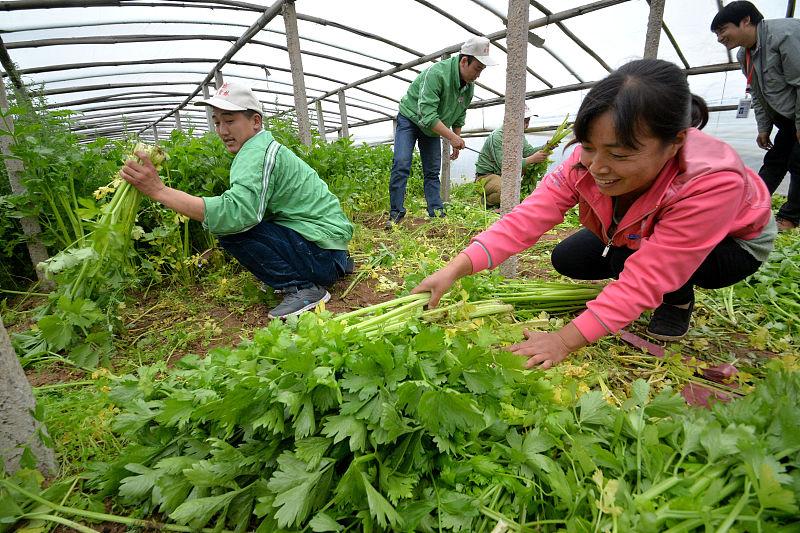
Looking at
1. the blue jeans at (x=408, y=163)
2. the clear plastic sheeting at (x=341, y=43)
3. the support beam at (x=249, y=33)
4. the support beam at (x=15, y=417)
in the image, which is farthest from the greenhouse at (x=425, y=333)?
the support beam at (x=249, y=33)

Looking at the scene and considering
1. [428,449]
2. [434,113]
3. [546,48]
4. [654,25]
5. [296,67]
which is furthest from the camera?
[546,48]

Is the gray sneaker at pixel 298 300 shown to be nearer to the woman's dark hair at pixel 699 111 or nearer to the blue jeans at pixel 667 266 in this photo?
the blue jeans at pixel 667 266

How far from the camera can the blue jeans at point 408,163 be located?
15.2 ft

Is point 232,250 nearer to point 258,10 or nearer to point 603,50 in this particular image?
point 258,10

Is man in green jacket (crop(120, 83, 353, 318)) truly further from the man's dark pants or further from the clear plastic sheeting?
the man's dark pants

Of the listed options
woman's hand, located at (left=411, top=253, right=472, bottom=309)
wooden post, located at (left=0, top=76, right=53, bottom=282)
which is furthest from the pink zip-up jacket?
wooden post, located at (left=0, top=76, right=53, bottom=282)

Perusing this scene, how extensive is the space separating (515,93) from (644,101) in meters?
1.24

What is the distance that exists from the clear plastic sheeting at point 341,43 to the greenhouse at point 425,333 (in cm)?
241

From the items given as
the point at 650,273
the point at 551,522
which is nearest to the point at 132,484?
the point at 551,522

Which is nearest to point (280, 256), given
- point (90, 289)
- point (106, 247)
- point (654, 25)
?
point (106, 247)

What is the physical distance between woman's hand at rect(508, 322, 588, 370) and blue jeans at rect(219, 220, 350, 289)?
162 cm

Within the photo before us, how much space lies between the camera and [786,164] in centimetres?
A: 386

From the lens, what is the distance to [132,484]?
1.12 meters

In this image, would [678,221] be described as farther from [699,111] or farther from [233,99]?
[233,99]
